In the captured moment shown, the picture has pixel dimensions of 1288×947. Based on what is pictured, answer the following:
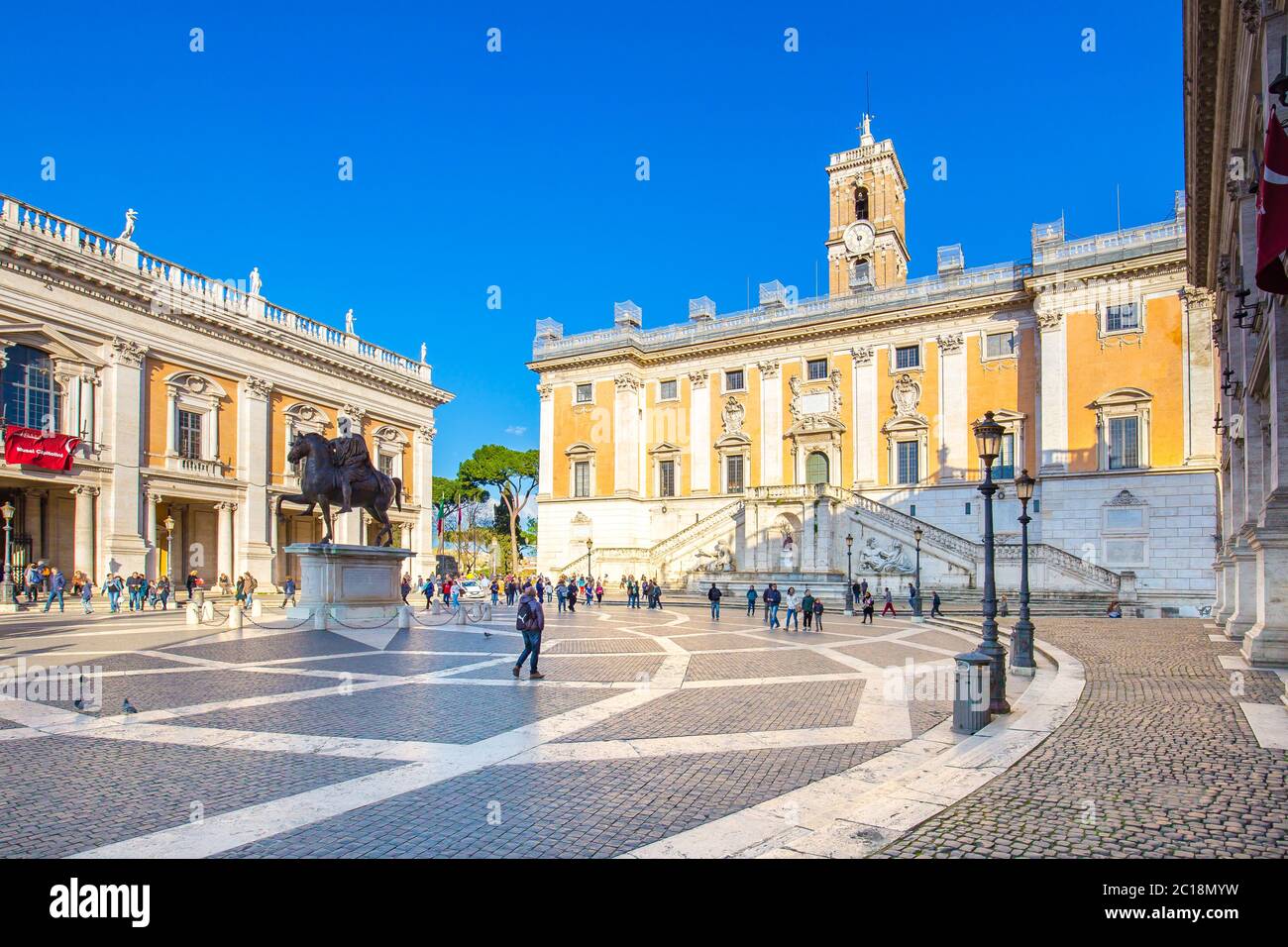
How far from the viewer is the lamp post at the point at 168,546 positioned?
1348 inches

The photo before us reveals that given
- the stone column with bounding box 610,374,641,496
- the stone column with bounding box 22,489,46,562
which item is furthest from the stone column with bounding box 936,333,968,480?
the stone column with bounding box 22,489,46,562

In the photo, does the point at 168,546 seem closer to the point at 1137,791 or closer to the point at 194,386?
the point at 194,386

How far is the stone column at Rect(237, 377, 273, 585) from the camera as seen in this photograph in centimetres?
3706

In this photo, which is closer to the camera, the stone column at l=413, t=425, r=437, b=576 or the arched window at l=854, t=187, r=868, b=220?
the stone column at l=413, t=425, r=437, b=576

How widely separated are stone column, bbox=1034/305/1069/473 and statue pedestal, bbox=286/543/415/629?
32323 millimetres

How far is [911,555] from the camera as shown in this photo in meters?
38.1

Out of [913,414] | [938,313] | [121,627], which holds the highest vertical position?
[938,313]

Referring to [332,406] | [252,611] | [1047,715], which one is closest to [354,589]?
[252,611]

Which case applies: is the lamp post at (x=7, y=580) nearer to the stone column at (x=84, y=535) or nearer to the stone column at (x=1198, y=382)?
the stone column at (x=84, y=535)

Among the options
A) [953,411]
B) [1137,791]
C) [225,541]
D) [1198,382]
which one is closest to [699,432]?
[953,411]

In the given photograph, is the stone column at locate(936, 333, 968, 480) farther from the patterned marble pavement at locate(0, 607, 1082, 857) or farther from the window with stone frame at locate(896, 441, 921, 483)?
the patterned marble pavement at locate(0, 607, 1082, 857)
